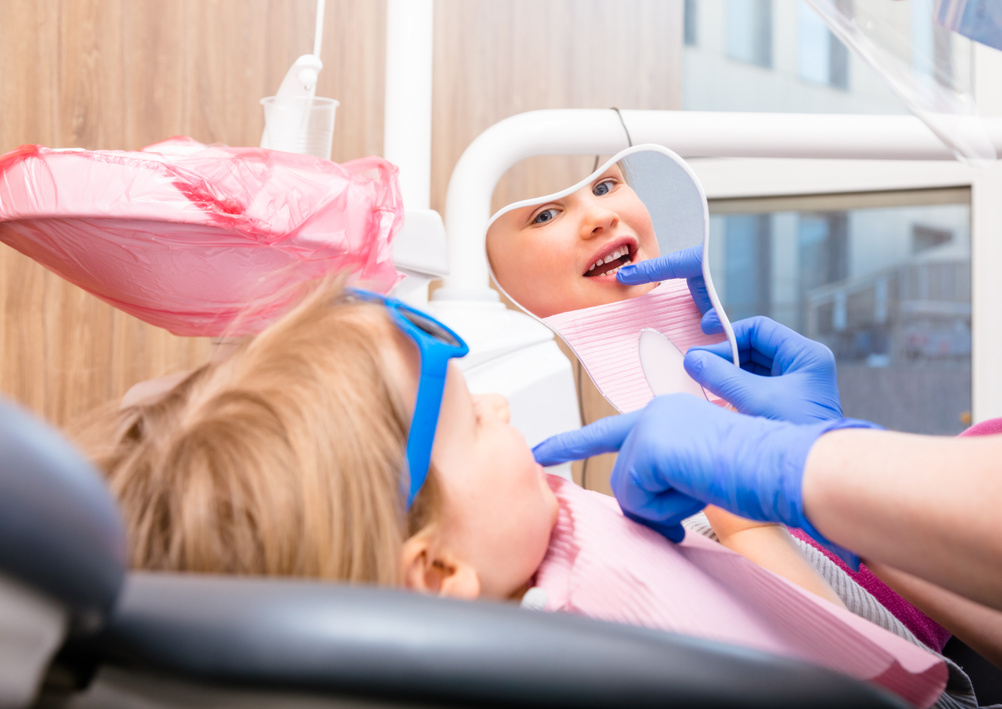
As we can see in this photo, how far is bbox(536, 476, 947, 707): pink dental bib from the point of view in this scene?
1.77 feet

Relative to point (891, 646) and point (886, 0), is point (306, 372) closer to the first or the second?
point (891, 646)

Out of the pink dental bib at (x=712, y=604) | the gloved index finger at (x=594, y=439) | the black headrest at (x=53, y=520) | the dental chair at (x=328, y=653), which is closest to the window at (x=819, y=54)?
the gloved index finger at (x=594, y=439)

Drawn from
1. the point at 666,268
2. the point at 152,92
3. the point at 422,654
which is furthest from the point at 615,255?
the point at 152,92

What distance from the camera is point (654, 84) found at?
2.81 meters

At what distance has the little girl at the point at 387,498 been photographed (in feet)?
1.48

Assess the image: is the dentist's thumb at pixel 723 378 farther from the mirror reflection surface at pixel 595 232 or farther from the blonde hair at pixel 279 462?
the blonde hair at pixel 279 462

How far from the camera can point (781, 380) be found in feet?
2.82

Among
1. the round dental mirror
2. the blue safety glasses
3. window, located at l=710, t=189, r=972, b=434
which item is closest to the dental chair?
the blue safety glasses

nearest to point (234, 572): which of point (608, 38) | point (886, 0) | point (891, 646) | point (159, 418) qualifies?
point (159, 418)

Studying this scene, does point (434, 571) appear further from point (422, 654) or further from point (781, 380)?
point (781, 380)

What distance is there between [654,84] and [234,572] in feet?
9.05

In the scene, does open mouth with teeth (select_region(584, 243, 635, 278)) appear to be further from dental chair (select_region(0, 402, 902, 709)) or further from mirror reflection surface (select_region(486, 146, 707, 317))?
dental chair (select_region(0, 402, 902, 709))

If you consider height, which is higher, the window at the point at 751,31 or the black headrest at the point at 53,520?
the window at the point at 751,31

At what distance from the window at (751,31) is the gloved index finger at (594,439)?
2.61 m
